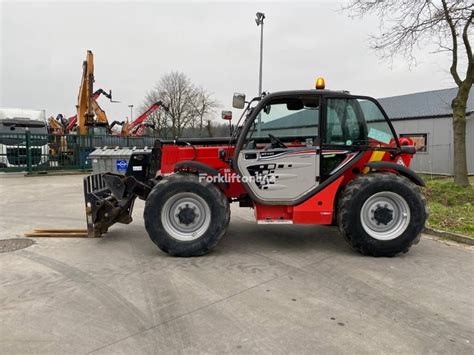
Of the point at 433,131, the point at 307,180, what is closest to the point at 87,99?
the point at 307,180

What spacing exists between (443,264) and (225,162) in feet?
10.7

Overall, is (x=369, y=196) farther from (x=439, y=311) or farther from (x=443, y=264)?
(x=439, y=311)

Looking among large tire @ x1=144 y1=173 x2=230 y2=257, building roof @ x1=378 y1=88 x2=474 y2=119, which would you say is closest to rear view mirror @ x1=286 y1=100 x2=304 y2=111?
large tire @ x1=144 y1=173 x2=230 y2=257

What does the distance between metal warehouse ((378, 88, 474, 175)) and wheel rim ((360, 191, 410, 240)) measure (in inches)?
566

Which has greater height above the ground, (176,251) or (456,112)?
(456,112)

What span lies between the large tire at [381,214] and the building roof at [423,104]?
14884 mm

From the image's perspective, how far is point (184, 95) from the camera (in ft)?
127

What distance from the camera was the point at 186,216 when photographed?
5078 millimetres

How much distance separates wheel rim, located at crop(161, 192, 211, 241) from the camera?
5062mm

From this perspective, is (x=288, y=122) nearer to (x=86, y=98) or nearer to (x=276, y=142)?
(x=276, y=142)

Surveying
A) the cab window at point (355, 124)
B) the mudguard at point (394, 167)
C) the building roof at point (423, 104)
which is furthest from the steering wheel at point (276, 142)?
the building roof at point (423, 104)

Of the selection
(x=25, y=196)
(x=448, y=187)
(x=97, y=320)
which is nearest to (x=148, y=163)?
(x=97, y=320)

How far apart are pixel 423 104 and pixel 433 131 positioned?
362 cm

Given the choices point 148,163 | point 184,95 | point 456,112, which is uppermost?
point 184,95
